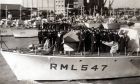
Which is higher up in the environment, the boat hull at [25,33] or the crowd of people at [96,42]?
the crowd of people at [96,42]

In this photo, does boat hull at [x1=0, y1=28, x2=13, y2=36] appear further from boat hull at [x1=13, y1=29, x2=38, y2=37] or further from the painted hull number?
the painted hull number

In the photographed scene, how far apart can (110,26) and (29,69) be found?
2733 cm

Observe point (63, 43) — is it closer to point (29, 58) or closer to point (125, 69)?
point (29, 58)

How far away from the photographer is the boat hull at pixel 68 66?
21.5 m

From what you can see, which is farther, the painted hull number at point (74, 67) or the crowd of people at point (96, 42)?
the crowd of people at point (96, 42)

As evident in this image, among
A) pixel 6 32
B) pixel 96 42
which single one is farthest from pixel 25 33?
pixel 96 42

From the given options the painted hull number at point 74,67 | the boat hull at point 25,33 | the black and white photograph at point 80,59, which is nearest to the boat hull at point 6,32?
the boat hull at point 25,33

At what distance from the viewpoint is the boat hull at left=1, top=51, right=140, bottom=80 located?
21.5 m

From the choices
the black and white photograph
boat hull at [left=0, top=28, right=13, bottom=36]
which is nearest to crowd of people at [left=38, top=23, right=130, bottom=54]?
the black and white photograph

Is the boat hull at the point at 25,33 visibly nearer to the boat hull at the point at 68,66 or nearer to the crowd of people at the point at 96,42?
the crowd of people at the point at 96,42

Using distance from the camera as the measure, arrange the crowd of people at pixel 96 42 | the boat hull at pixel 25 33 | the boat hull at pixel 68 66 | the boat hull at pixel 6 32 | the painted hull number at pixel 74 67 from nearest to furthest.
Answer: the boat hull at pixel 68 66 < the painted hull number at pixel 74 67 < the crowd of people at pixel 96 42 < the boat hull at pixel 25 33 < the boat hull at pixel 6 32

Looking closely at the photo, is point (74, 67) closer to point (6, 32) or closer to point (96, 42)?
point (96, 42)

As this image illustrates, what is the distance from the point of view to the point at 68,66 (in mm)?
21672

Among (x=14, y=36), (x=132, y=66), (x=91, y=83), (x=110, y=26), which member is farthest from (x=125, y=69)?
(x=14, y=36)
